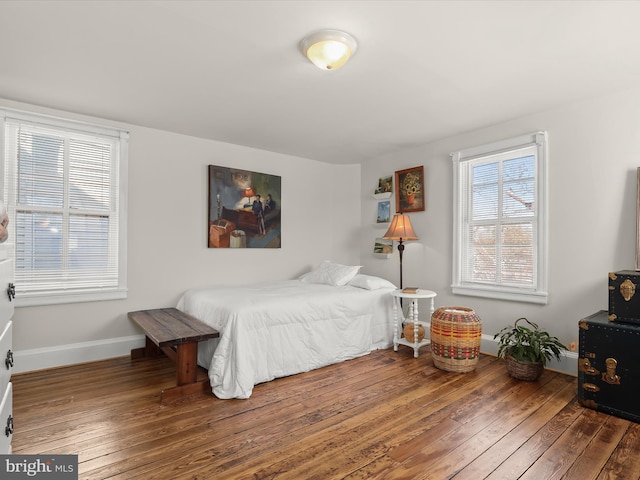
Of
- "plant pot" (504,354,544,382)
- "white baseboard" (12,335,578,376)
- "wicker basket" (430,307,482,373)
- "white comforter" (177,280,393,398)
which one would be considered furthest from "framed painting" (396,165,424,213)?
"plant pot" (504,354,544,382)

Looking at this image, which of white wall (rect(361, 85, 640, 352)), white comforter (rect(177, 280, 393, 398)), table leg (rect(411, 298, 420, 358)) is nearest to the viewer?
white comforter (rect(177, 280, 393, 398))

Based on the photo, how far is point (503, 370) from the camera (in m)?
3.17

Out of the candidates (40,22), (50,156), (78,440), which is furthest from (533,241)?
(50,156)

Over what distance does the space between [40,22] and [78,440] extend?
2408 mm

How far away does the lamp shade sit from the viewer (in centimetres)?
413

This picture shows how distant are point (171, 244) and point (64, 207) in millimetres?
1017

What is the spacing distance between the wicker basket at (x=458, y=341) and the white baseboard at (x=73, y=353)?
3.00 m

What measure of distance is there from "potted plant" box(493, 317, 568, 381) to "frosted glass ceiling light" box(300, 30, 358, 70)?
8.73ft

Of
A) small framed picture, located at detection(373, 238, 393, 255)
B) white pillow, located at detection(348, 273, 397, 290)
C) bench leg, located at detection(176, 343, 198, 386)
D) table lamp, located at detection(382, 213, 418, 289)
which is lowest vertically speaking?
bench leg, located at detection(176, 343, 198, 386)

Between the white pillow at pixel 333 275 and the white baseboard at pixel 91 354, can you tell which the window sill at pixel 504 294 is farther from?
the white pillow at pixel 333 275

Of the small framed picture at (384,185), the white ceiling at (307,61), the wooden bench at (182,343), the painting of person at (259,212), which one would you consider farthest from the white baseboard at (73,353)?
the small framed picture at (384,185)

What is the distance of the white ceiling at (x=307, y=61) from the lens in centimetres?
189

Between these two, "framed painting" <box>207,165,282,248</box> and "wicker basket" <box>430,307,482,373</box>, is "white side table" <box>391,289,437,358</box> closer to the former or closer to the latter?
"wicker basket" <box>430,307,482,373</box>

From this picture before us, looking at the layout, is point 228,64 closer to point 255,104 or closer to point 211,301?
point 255,104
